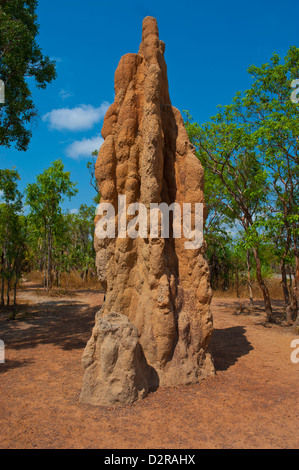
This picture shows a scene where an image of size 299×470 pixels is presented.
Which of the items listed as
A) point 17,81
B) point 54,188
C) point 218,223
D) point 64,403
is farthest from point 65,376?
point 54,188

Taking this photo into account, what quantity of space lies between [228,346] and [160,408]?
12.5 feet

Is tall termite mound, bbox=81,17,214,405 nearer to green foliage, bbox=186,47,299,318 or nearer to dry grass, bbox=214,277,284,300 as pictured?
green foliage, bbox=186,47,299,318

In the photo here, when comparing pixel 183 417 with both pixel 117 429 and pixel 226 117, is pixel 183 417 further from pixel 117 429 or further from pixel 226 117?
pixel 226 117

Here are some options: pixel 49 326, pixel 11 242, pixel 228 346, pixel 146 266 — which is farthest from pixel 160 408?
pixel 11 242

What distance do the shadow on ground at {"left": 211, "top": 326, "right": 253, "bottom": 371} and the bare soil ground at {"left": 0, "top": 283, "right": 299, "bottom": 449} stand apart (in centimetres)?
2

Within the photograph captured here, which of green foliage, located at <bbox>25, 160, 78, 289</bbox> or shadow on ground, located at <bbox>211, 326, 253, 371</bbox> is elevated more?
green foliage, located at <bbox>25, 160, 78, 289</bbox>

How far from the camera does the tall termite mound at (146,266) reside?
4.68m

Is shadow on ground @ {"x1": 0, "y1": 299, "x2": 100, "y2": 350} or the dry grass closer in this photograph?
shadow on ground @ {"x1": 0, "y1": 299, "x2": 100, "y2": 350}

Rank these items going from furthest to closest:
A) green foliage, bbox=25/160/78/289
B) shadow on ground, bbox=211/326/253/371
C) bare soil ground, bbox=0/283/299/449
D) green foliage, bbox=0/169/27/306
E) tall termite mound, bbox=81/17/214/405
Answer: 1. green foliage, bbox=25/160/78/289
2. green foliage, bbox=0/169/27/306
3. shadow on ground, bbox=211/326/253/371
4. tall termite mound, bbox=81/17/214/405
5. bare soil ground, bbox=0/283/299/449

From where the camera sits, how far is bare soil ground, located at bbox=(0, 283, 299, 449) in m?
3.73

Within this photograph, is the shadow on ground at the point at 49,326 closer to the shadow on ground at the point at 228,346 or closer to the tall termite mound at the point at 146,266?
the tall termite mound at the point at 146,266

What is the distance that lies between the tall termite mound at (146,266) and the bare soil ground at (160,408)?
0.34m

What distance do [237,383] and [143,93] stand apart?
509 centimetres

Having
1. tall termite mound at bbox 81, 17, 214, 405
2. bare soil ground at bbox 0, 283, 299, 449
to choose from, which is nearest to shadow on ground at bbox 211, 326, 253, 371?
bare soil ground at bbox 0, 283, 299, 449
